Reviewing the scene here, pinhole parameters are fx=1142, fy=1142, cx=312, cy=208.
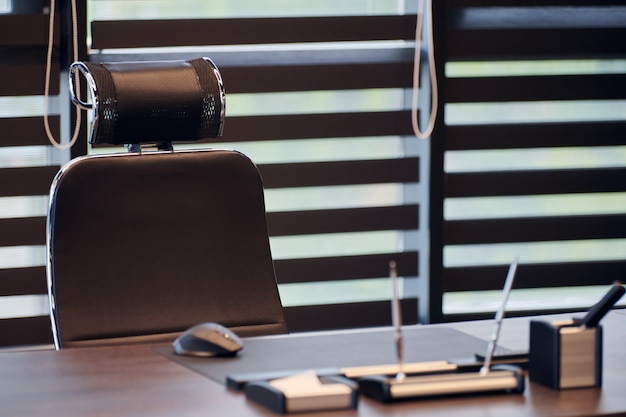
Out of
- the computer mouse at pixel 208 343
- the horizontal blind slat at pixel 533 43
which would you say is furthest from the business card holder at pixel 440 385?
the horizontal blind slat at pixel 533 43

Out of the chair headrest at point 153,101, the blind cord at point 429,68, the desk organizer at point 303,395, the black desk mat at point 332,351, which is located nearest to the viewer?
the desk organizer at point 303,395

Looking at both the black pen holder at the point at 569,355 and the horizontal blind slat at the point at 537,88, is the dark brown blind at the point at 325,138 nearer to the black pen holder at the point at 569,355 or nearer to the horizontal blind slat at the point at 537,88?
the horizontal blind slat at the point at 537,88

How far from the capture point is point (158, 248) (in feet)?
7.86

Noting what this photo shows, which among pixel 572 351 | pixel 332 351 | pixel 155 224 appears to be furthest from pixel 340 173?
pixel 572 351

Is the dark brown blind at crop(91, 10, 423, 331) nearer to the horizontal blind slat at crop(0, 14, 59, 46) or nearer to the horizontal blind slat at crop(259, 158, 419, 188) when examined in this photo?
the horizontal blind slat at crop(259, 158, 419, 188)

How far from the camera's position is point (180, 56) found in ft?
13.5

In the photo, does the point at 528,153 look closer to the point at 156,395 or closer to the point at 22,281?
the point at 22,281

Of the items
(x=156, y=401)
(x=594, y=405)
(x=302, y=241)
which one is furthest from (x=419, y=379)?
(x=302, y=241)

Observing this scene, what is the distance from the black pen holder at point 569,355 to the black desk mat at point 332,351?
0.73ft

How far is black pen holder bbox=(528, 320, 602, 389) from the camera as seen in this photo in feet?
5.63

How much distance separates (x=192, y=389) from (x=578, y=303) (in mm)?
3108

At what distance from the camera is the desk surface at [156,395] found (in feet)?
5.26

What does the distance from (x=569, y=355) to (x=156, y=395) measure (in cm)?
62

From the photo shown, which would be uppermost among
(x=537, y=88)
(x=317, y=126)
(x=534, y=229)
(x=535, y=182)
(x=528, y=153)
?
(x=537, y=88)
